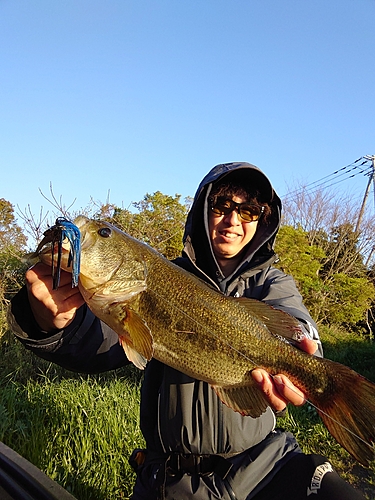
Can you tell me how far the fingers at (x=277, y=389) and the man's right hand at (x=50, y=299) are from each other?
3.58 feet

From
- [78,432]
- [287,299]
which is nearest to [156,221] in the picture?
[78,432]

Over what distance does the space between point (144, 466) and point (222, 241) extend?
1.58m

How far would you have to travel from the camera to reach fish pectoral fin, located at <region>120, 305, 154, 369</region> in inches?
88.8

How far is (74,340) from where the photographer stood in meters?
2.54

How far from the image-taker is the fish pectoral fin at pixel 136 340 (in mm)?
2256

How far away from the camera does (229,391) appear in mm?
2402

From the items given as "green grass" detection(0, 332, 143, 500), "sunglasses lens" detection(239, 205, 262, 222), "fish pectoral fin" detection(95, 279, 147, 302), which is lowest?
"green grass" detection(0, 332, 143, 500)

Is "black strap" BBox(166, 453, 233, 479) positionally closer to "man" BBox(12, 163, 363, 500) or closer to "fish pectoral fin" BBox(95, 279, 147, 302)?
"man" BBox(12, 163, 363, 500)

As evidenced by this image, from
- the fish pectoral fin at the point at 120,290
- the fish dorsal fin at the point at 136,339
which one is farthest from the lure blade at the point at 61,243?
the fish dorsal fin at the point at 136,339

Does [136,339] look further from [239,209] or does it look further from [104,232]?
[239,209]

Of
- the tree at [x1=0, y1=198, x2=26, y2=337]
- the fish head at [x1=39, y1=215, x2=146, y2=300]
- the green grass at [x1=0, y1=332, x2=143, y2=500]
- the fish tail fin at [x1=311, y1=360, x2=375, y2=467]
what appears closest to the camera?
the fish tail fin at [x1=311, y1=360, x2=375, y2=467]

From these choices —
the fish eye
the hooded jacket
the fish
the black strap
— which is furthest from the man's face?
the black strap

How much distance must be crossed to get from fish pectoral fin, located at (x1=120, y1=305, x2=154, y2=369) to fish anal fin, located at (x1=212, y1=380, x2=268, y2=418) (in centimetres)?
47

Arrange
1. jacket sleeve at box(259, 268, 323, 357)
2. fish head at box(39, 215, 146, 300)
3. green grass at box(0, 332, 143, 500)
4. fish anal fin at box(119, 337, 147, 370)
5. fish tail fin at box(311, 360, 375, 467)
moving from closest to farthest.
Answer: fish tail fin at box(311, 360, 375, 467), fish anal fin at box(119, 337, 147, 370), fish head at box(39, 215, 146, 300), jacket sleeve at box(259, 268, 323, 357), green grass at box(0, 332, 143, 500)
